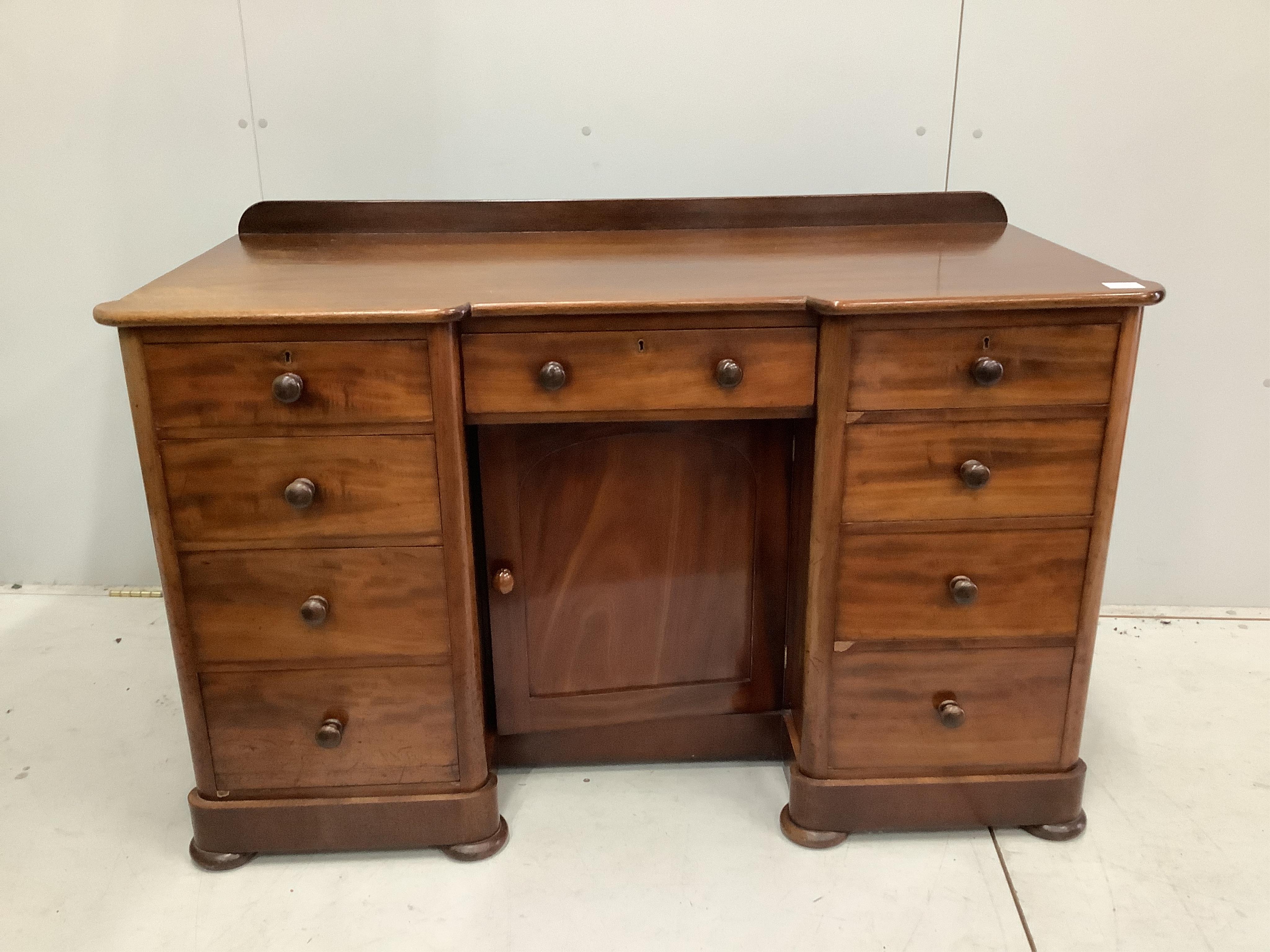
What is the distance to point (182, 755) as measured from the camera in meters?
1.76

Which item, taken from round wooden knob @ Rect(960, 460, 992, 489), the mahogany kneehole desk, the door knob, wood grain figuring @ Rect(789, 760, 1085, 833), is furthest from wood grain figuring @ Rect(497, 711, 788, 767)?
round wooden knob @ Rect(960, 460, 992, 489)

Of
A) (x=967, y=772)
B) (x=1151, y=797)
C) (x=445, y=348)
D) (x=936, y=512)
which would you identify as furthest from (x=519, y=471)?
(x=1151, y=797)

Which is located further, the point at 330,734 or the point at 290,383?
the point at 330,734

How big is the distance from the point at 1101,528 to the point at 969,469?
0.22 meters

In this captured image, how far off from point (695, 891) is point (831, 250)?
1014 millimetres

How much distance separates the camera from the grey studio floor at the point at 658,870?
1.38 meters

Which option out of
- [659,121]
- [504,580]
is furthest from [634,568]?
[659,121]

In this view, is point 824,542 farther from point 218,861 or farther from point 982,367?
point 218,861

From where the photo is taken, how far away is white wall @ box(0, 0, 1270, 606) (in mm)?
1822

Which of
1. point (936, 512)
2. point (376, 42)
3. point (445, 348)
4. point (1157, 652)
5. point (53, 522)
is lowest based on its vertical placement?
point (1157, 652)

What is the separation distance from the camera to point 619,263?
154 cm

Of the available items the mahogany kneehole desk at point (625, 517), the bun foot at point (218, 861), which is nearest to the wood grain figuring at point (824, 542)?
the mahogany kneehole desk at point (625, 517)

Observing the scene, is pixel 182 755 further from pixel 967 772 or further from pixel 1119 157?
pixel 1119 157

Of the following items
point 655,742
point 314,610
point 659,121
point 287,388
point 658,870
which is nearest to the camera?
point 287,388
